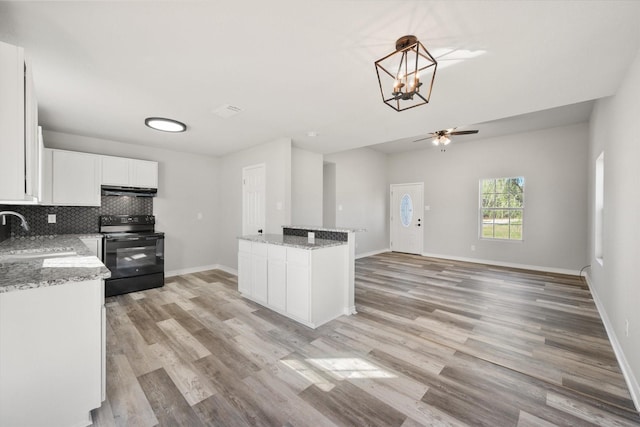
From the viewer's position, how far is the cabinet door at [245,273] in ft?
12.3

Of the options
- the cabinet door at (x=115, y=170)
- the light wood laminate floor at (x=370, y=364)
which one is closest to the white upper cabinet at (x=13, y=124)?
the light wood laminate floor at (x=370, y=364)

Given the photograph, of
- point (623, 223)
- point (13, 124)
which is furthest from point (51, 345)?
point (623, 223)

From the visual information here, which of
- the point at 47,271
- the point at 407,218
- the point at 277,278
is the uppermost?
the point at 407,218

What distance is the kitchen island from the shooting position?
1349mm

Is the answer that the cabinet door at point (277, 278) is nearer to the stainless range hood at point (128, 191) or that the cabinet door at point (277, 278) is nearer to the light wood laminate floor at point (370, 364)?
the light wood laminate floor at point (370, 364)

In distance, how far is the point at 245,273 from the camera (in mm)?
3809

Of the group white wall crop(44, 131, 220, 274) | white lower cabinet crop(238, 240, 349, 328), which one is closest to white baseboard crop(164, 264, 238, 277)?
white wall crop(44, 131, 220, 274)

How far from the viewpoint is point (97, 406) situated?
159 cm

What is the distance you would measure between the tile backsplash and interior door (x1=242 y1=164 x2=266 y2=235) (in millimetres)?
1637

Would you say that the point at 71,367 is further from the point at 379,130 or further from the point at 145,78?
the point at 379,130

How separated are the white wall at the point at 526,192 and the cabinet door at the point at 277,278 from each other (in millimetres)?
4929

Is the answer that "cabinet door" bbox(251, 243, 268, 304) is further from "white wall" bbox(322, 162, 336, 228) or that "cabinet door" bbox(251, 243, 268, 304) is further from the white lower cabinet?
"white wall" bbox(322, 162, 336, 228)

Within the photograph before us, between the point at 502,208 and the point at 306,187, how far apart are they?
4325mm

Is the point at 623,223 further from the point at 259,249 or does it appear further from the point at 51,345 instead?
the point at 51,345
